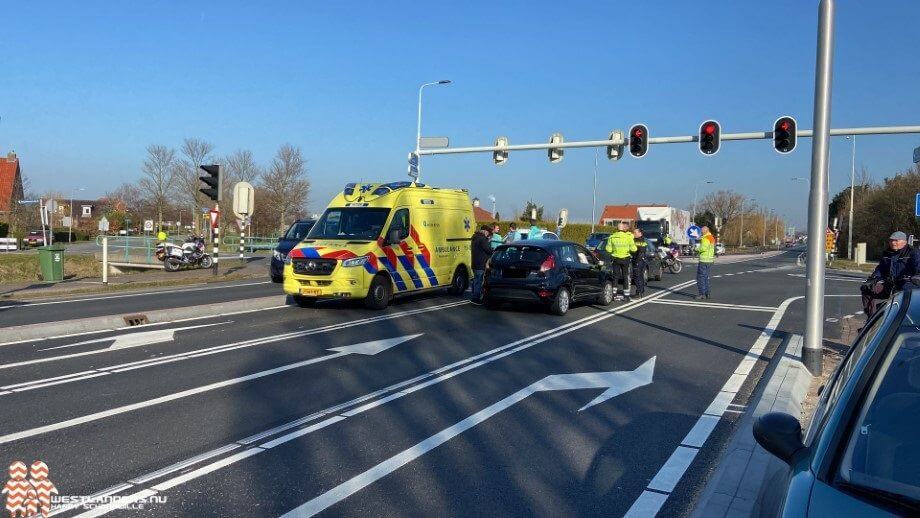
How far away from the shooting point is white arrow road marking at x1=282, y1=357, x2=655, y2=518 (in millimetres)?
4391

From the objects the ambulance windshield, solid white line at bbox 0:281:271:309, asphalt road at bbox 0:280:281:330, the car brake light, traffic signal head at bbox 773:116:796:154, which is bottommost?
solid white line at bbox 0:281:271:309

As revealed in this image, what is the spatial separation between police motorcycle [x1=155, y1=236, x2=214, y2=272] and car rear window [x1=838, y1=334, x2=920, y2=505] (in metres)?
26.3

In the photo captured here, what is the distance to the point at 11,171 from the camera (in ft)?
242

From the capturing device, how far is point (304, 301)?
14.4 metres

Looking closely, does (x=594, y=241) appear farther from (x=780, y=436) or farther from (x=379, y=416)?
(x=780, y=436)

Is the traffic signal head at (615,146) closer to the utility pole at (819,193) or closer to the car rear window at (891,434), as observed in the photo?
the utility pole at (819,193)

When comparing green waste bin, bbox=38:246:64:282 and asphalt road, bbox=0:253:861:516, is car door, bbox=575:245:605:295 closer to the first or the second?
asphalt road, bbox=0:253:861:516

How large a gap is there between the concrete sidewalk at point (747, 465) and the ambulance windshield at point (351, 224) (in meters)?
8.69

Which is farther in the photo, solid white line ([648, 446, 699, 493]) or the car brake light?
the car brake light

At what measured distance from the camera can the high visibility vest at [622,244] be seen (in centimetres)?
1700

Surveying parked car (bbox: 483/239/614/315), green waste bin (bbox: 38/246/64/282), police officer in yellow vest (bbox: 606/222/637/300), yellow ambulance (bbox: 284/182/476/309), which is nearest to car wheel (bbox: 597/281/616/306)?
parked car (bbox: 483/239/614/315)

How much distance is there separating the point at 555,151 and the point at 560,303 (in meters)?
12.8

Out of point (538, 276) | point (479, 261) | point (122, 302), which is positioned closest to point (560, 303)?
point (538, 276)

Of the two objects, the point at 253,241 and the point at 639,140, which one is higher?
the point at 639,140
